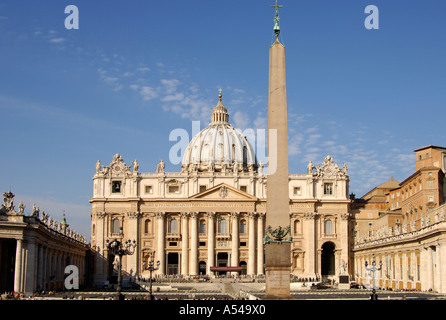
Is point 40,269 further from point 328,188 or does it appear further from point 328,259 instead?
point 328,259

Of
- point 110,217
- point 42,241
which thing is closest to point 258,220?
point 110,217

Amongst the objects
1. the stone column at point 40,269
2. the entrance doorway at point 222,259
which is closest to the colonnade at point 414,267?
the entrance doorway at point 222,259

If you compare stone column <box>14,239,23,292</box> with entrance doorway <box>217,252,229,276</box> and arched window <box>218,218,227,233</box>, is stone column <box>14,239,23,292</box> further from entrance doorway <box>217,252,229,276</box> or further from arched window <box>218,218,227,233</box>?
arched window <box>218,218,227,233</box>

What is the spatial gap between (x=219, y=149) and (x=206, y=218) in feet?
101

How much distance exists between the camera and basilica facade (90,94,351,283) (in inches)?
3863

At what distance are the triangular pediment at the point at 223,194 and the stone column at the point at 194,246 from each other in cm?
277

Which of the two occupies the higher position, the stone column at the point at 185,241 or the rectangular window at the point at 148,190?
the rectangular window at the point at 148,190

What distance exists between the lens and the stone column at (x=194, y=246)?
97000 millimetres

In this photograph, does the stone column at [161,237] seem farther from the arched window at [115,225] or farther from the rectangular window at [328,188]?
the rectangular window at [328,188]

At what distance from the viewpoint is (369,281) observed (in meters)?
81.6

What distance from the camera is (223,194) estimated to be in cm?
9894

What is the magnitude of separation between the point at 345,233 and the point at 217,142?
3771 centimetres

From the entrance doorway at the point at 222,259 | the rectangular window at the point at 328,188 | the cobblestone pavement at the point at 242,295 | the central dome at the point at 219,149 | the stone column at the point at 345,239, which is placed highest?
the central dome at the point at 219,149

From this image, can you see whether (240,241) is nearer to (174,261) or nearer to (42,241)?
(174,261)
